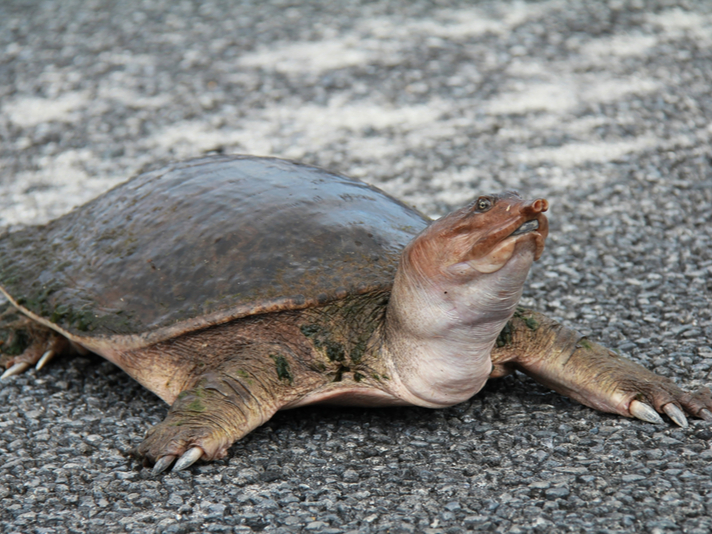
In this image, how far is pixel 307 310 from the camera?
2.67 m

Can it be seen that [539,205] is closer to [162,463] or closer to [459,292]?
[459,292]

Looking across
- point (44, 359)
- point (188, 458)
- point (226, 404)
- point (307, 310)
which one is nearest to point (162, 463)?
point (188, 458)

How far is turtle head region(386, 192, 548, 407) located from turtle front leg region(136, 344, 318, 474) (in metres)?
0.36

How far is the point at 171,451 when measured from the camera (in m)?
2.43

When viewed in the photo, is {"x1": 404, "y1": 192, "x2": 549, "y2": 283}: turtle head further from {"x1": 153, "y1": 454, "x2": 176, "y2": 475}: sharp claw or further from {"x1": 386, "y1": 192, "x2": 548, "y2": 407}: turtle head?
{"x1": 153, "y1": 454, "x2": 176, "y2": 475}: sharp claw

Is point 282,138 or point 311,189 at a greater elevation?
point 311,189

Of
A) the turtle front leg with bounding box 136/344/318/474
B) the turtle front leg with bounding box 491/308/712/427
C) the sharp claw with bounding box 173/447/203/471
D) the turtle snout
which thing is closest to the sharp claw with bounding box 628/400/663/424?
the turtle front leg with bounding box 491/308/712/427

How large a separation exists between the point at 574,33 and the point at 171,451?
6584mm

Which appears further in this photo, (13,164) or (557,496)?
(13,164)

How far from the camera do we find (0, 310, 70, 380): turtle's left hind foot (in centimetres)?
334

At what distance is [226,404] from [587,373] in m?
1.24

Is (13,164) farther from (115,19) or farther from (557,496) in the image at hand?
(557,496)

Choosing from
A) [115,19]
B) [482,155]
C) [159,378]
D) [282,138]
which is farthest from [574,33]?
[159,378]

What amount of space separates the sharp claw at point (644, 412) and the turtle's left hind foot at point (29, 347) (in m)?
2.30
